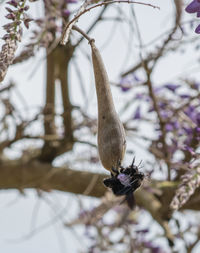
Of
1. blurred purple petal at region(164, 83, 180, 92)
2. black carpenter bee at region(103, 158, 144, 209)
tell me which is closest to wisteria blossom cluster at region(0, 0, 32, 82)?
black carpenter bee at region(103, 158, 144, 209)

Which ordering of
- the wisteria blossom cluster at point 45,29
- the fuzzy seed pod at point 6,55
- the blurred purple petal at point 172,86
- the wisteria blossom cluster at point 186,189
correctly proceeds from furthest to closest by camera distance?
1. the blurred purple petal at point 172,86
2. the wisteria blossom cluster at point 45,29
3. the wisteria blossom cluster at point 186,189
4. the fuzzy seed pod at point 6,55

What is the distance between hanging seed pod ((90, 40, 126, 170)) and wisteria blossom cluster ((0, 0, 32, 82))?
0.07 m

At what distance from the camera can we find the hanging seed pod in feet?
1.33

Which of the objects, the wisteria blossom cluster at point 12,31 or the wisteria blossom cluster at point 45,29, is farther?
the wisteria blossom cluster at point 45,29

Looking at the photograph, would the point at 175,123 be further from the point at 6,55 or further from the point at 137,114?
the point at 6,55

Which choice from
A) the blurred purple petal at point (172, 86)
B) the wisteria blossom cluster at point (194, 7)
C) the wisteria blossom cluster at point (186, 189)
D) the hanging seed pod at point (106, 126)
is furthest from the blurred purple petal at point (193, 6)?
the blurred purple petal at point (172, 86)

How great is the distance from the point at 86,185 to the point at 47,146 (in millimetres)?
169

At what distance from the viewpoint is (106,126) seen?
42 cm

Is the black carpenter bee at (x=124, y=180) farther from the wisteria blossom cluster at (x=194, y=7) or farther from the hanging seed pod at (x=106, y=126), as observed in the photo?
the wisteria blossom cluster at (x=194, y=7)

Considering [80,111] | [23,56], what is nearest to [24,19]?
[23,56]

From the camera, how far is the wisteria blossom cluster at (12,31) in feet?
1.33

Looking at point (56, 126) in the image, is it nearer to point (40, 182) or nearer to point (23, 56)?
point (40, 182)

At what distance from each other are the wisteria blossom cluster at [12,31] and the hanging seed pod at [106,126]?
0.07 m

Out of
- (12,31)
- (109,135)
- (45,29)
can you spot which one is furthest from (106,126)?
(45,29)
